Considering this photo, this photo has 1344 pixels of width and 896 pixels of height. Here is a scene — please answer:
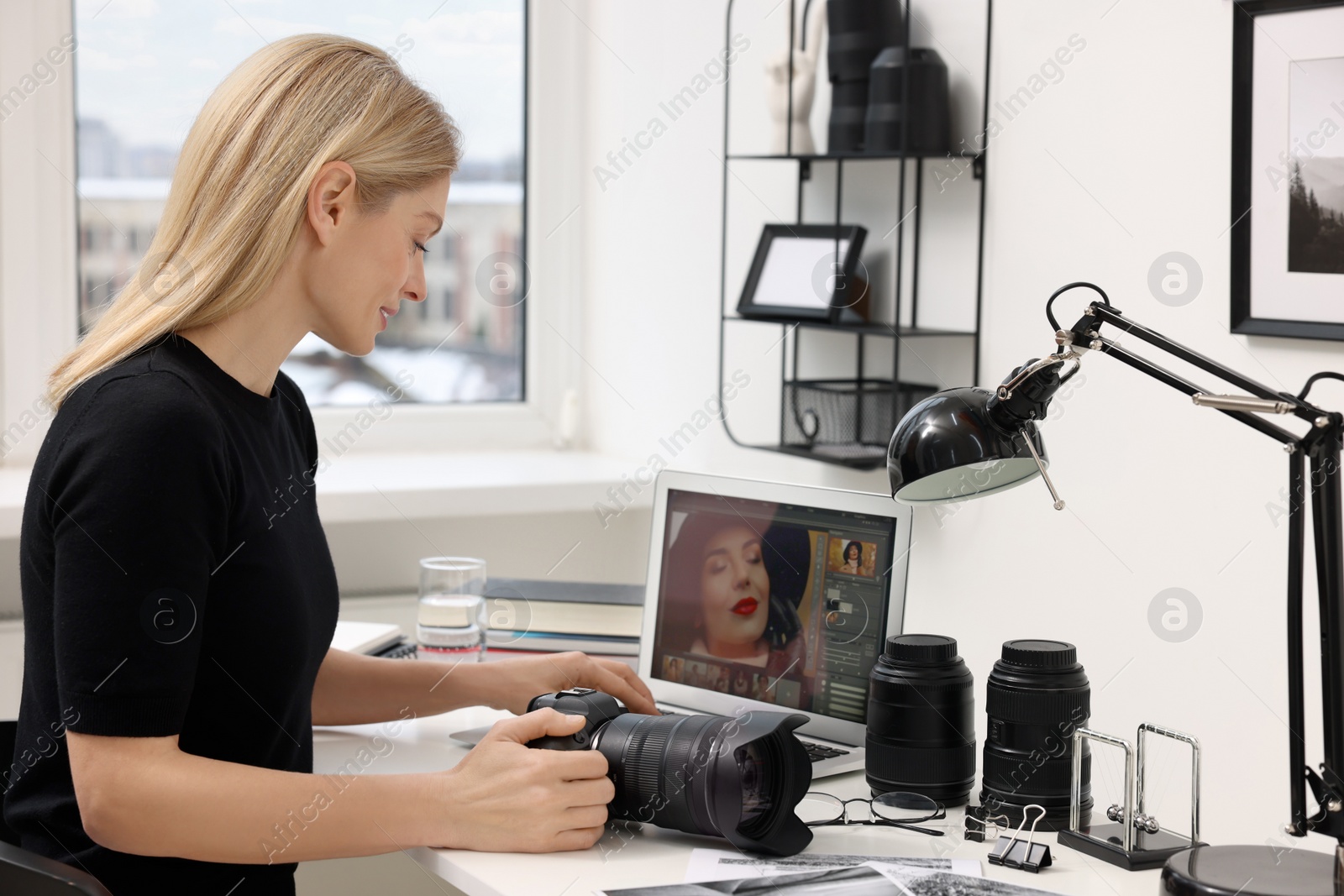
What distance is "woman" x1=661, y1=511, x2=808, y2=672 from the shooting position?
4.89 ft

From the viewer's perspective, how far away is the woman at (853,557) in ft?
4.68

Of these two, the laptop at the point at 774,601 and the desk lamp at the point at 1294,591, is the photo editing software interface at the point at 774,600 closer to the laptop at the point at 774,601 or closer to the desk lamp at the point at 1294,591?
the laptop at the point at 774,601

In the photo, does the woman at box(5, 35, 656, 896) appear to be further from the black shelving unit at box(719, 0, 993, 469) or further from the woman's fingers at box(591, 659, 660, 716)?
the black shelving unit at box(719, 0, 993, 469)

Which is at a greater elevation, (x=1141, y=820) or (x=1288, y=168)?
(x=1288, y=168)

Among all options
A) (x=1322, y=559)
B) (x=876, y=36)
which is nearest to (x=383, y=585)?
(x=876, y=36)

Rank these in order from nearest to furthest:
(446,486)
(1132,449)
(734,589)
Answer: (734,589) → (1132,449) → (446,486)

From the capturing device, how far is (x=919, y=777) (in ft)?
4.29

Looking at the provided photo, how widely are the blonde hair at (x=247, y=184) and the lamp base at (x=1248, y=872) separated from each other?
2.89 ft

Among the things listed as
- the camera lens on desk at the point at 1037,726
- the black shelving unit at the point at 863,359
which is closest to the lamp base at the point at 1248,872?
the camera lens on desk at the point at 1037,726

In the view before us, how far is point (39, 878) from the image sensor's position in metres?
1.03

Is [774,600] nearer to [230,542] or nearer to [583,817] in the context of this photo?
[583,817]

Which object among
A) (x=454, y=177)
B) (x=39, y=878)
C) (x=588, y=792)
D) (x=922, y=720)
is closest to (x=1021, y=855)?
(x=922, y=720)

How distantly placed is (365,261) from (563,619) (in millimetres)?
721

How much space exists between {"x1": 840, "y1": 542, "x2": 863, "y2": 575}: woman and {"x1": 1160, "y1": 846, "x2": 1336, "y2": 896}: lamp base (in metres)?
0.48
